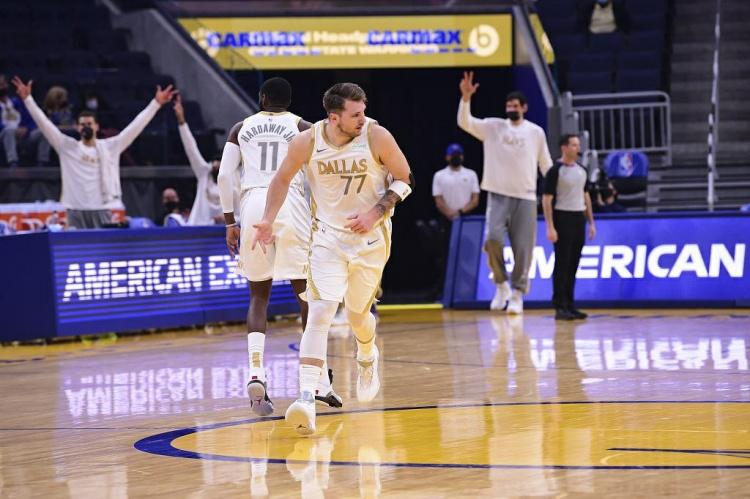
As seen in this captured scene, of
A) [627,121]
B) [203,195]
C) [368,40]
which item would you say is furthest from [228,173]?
[368,40]

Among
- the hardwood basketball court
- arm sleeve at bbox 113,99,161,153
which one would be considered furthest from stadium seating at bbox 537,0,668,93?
the hardwood basketball court

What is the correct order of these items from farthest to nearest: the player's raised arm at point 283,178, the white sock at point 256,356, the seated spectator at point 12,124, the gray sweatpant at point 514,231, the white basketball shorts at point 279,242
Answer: the seated spectator at point 12,124 < the gray sweatpant at point 514,231 < the white basketball shorts at point 279,242 < the white sock at point 256,356 < the player's raised arm at point 283,178

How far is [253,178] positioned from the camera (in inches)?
382

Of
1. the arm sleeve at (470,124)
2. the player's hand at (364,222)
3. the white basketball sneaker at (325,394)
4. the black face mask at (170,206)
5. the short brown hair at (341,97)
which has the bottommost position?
the white basketball sneaker at (325,394)

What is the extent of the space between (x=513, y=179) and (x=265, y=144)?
25.7 ft

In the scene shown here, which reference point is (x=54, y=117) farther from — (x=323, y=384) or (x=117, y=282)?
(x=323, y=384)

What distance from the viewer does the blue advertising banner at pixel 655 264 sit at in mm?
17672

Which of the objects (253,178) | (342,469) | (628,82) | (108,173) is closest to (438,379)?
(253,178)

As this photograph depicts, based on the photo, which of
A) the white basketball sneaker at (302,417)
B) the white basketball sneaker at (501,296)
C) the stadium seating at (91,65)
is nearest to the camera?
the white basketball sneaker at (302,417)

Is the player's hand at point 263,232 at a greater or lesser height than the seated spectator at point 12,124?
lesser

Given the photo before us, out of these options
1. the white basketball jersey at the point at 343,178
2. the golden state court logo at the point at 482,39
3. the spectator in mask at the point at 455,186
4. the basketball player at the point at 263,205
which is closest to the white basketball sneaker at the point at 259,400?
the basketball player at the point at 263,205

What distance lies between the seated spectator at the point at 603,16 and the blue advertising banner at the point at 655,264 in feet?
25.5

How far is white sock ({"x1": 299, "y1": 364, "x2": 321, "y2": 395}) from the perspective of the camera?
27.0 ft

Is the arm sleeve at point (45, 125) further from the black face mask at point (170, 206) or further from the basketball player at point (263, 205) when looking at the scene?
the basketball player at point (263, 205)
